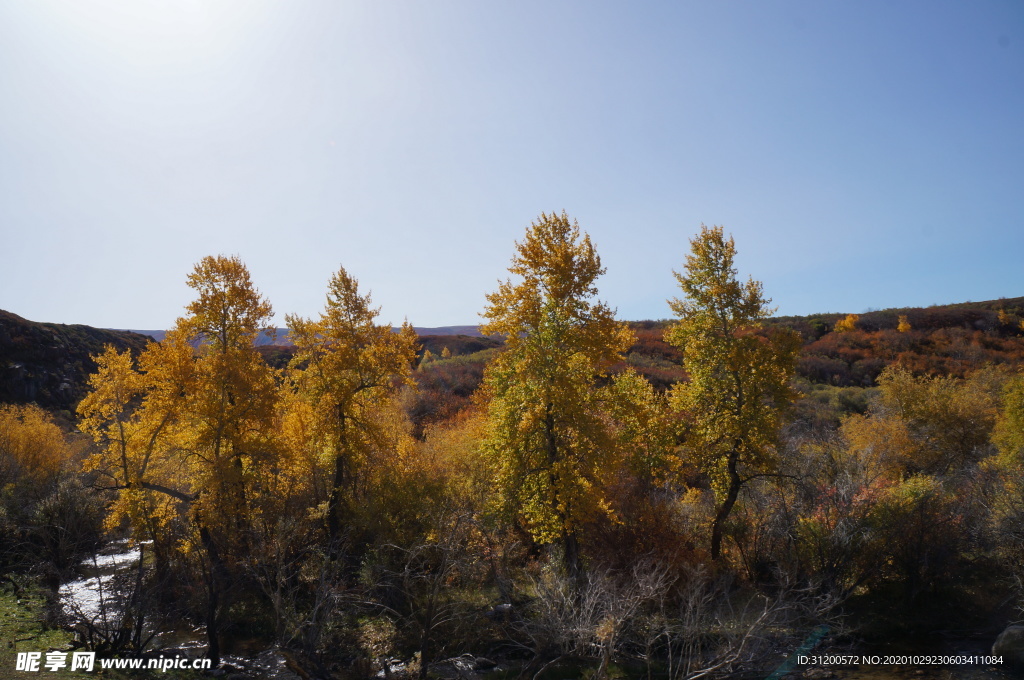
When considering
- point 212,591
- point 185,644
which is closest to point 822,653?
point 212,591

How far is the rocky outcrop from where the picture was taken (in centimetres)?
5178

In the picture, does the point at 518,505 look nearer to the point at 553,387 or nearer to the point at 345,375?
the point at 553,387

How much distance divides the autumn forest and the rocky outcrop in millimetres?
39922

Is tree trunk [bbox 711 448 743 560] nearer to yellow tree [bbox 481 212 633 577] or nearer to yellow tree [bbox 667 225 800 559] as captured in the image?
yellow tree [bbox 667 225 800 559]

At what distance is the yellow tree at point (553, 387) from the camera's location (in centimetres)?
1518

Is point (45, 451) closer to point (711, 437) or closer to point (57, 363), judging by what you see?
point (57, 363)

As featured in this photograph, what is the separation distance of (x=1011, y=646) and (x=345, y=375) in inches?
823

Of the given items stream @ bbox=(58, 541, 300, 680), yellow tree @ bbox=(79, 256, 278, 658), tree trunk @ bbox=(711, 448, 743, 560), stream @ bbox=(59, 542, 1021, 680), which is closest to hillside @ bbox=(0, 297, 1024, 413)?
yellow tree @ bbox=(79, 256, 278, 658)

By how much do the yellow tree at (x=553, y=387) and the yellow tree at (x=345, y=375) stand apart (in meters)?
5.36

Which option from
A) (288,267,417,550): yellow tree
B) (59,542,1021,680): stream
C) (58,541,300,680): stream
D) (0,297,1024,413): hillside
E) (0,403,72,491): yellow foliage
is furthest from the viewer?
(0,297,1024,413): hillside

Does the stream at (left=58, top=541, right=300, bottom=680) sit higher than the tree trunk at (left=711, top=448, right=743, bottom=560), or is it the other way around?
the tree trunk at (left=711, top=448, right=743, bottom=560)

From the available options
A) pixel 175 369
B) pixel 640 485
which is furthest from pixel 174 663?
pixel 640 485

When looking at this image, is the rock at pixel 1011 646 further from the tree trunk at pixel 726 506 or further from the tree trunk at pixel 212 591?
the tree trunk at pixel 212 591

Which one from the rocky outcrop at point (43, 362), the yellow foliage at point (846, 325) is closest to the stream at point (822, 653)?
the rocky outcrop at point (43, 362)
